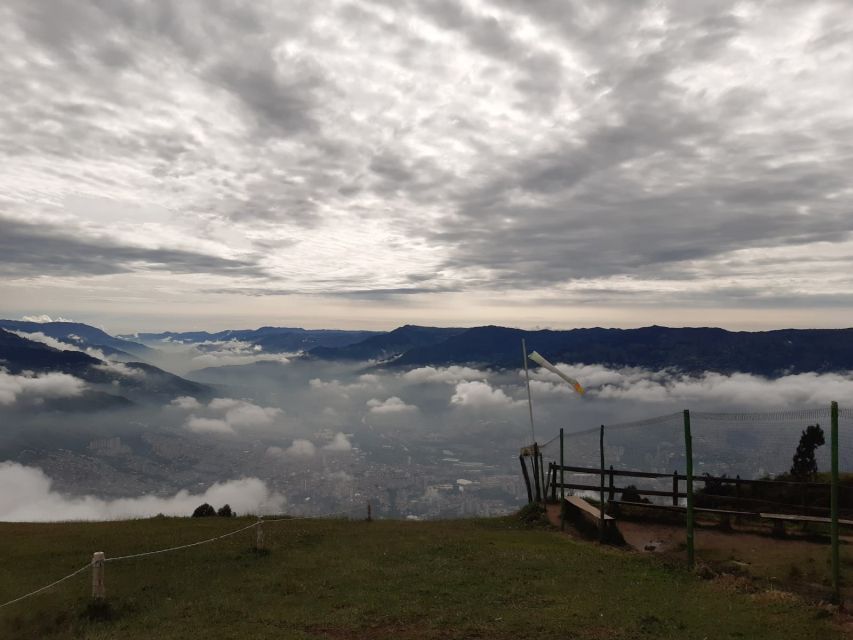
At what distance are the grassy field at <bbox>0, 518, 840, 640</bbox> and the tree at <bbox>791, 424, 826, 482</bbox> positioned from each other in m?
29.7

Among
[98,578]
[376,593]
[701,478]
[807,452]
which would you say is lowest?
[807,452]

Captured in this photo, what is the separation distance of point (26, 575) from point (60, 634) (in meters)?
6.54

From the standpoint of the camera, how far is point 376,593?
15359 mm

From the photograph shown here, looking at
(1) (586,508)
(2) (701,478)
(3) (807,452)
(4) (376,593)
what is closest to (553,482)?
(1) (586,508)

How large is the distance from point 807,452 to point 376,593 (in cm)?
4247

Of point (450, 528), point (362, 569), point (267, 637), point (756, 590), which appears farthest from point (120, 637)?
point (450, 528)

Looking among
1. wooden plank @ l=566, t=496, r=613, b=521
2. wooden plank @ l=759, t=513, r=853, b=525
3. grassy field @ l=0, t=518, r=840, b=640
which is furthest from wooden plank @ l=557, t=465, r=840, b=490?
grassy field @ l=0, t=518, r=840, b=640

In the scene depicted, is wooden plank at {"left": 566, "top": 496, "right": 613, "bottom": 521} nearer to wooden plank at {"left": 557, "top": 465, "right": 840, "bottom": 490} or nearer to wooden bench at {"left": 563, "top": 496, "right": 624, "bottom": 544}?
wooden bench at {"left": 563, "top": 496, "right": 624, "bottom": 544}

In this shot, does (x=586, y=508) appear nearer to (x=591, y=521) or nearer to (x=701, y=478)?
(x=591, y=521)

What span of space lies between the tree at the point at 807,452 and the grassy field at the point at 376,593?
29735mm

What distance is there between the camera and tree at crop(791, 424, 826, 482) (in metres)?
41.7

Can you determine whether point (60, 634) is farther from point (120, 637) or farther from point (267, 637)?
point (267, 637)

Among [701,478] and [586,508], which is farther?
[586,508]

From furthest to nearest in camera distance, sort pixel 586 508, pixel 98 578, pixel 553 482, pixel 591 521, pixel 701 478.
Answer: pixel 553 482 < pixel 586 508 < pixel 701 478 < pixel 591 521 < pixel 98 578
